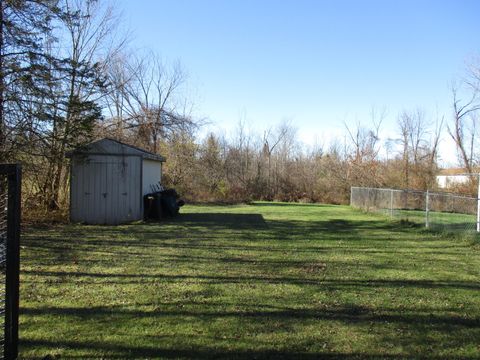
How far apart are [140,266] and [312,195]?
106 feet

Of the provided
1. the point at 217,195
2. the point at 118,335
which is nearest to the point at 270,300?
the point at 118,335

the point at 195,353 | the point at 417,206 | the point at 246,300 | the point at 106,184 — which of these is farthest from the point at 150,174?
the point at 417,206

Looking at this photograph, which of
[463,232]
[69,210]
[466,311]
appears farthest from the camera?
[69,210]

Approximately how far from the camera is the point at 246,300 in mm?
5586

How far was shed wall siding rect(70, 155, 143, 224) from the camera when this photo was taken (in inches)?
587

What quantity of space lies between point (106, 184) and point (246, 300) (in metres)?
10.7

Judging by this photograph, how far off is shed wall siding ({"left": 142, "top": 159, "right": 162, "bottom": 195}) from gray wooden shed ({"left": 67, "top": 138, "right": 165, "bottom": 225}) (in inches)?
32.9

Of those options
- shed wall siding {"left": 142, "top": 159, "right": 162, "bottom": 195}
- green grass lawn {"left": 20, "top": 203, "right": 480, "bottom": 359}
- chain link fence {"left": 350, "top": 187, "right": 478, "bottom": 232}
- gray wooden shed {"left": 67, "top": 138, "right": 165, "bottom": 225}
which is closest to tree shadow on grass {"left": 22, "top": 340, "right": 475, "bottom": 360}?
green grass lawn {"left": 20, "top": 203, "right": 480, "bottom": 359}

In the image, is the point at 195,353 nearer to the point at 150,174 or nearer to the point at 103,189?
the point at 103,189

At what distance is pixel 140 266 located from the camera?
7.62 m

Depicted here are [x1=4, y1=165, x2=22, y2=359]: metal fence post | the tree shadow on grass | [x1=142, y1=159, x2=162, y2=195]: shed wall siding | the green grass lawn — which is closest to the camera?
[x1=4, y1=165, x2=22, y2=359]: metal fence post

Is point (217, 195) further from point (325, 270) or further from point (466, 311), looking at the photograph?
point (466, 311)

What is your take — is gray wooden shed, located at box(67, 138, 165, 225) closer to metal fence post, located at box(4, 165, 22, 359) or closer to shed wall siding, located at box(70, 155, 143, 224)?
shed wall siding, located at box(70, 155, 143, 224)

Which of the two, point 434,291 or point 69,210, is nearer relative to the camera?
point 434,291
